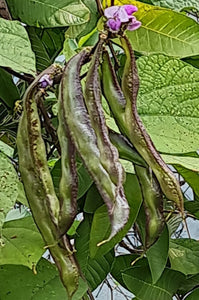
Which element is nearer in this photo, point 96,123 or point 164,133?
point 96,123

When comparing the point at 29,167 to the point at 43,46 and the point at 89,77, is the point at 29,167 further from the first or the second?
the point at 43,46

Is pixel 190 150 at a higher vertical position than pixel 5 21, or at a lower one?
lower

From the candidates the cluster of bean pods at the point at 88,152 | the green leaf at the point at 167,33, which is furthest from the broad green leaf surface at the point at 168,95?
the cluster of bean pods at the point at 88,152

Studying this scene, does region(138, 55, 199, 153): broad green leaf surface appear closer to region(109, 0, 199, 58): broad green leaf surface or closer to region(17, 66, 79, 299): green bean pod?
region(109, 0, 199, 58): broad green leaf surface

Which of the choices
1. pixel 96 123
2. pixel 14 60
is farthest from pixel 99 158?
pixel 14 60

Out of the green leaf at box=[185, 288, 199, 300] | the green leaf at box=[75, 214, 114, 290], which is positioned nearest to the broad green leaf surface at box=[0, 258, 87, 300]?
the green leaf at box=[75, 214, 114, 290]

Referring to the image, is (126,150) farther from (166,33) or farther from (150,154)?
(166,33)
